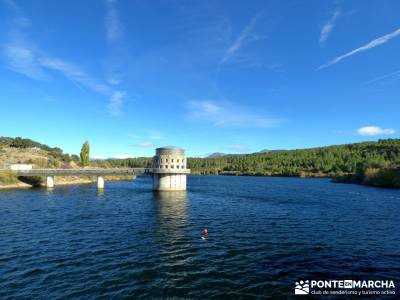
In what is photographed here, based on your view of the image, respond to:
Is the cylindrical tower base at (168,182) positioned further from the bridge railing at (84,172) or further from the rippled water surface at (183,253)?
the rippled water surface at (183,253)

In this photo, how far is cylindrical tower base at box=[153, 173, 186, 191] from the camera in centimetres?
12419

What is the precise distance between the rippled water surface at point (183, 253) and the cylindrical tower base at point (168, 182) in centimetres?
5264

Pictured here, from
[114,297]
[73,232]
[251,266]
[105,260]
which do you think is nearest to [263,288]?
[251,266]

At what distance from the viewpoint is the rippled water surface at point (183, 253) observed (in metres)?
29.8

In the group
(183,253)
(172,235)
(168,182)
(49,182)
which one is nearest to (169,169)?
(168,182)

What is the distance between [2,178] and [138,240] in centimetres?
10850

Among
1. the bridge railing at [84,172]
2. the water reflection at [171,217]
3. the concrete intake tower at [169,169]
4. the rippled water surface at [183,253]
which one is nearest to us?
the rippled water surface at [183,253]

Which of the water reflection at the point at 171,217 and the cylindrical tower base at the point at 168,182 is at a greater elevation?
the cylindrical tower base at the point at 168,182

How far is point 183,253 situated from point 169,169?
82.1 metres

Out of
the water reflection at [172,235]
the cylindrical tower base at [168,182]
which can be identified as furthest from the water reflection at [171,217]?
the cylindrical tower base at [168,182]

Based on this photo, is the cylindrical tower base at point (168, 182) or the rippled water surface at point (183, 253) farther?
the cylindrical tower base at point (168, 182)

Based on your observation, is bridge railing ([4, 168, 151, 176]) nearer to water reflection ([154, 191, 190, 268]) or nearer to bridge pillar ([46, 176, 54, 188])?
bridge pillar ([46, 176, 54, 188])

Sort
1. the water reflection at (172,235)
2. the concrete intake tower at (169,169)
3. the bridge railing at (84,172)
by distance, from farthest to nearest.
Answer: the bridge railing at (84,172), the concrete intake tower at (169,169), the water reflection at (172,235)

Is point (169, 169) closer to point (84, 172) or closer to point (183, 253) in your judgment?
point (84, 172)
